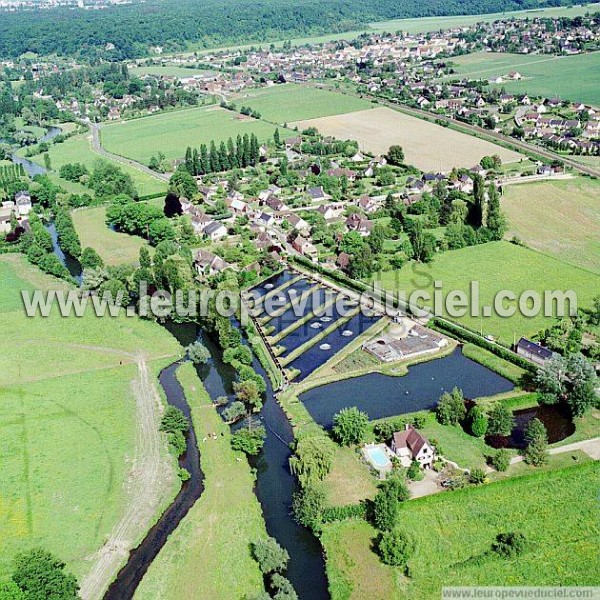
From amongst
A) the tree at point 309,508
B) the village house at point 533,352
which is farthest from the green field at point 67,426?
the village house at point 533,352

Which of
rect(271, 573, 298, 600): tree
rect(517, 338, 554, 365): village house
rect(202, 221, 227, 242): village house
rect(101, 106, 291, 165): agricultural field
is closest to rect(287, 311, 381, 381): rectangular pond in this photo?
rect(517, 338, 554, 365): village house

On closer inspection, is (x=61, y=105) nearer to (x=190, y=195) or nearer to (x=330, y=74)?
(x=330, y=74)

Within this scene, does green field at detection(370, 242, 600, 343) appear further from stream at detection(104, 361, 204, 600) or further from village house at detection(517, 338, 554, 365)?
stream at detection(104, 361, 204, 600)

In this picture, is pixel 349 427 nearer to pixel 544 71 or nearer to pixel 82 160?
pixel 82 160

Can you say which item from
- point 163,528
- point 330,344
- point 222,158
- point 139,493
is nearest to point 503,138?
point 222,158

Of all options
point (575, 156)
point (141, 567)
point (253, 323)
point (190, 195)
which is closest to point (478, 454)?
point (141, 567)

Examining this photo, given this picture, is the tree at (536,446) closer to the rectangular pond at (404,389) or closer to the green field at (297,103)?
the rectangular pond at (404,389)
